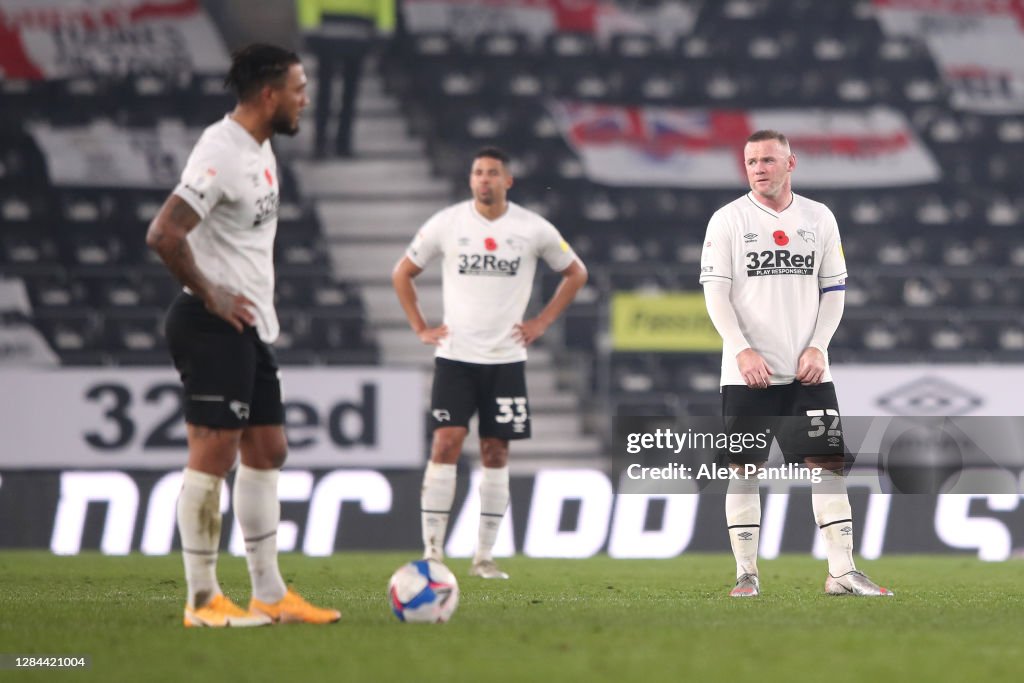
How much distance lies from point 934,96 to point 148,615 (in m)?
16.1

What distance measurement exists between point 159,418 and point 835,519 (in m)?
6.92

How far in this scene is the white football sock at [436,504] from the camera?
768cm

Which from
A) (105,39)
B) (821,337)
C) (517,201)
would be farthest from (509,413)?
(105,39)

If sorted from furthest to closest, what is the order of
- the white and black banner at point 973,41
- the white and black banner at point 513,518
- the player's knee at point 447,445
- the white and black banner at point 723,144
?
the white and black banner at point 973,41 → the white and black banner at point 723,144 → the white and black banner at point 513,518 → the player's knee at point 447,445

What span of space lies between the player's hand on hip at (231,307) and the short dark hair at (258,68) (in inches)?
27.4

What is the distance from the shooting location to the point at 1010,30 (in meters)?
20.8

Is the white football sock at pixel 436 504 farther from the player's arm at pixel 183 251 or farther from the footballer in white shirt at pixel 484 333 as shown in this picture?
the player's arm at pixel 183 251

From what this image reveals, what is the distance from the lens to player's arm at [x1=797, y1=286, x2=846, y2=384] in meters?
6.28

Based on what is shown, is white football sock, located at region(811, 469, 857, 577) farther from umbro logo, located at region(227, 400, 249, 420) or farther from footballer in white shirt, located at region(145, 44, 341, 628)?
umbro logo, located at region(227, 400, 249, 420)

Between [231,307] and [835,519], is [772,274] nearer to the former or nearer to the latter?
[835,519]

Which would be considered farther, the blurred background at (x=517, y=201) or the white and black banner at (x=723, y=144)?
the white and black banner at (x=723, y=144)

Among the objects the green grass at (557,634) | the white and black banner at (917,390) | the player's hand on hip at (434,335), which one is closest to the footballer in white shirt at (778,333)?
the green grass at (557,634)

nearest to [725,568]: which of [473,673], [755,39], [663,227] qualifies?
[473,673]

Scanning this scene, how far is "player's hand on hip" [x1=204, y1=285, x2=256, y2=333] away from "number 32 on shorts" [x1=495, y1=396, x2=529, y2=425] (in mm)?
2828
